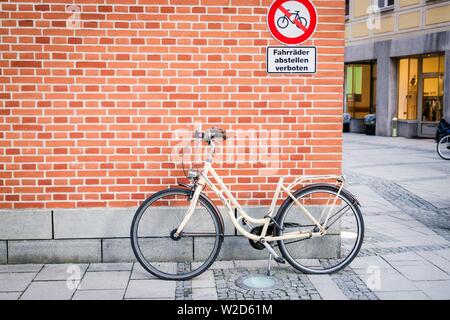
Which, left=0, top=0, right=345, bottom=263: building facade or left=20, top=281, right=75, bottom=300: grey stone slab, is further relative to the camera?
left=0, top=0, right=345, bottom=263: building facade

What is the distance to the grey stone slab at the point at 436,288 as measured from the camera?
423 centimetres

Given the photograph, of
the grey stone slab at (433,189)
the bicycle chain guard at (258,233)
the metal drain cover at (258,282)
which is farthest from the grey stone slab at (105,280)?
the grey stone slab at (433,189)

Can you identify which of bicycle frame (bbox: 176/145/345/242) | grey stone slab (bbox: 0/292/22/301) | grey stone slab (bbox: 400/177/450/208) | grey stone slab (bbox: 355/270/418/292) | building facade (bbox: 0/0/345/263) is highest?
building facade (bbox: 0/0/345/263)

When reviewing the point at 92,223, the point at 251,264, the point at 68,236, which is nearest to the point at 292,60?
the point at 251,264

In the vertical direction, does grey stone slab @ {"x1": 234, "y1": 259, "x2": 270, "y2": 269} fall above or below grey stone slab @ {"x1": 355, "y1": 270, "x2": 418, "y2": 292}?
above

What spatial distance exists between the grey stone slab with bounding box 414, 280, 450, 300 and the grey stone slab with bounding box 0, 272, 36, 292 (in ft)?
11.2

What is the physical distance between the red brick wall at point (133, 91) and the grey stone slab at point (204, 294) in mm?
1124

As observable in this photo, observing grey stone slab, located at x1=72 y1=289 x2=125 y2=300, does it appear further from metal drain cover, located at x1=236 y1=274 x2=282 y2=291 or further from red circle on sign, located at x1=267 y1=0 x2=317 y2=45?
red circle on sign, located at x1=267 y1=0 x2=317 y2=45

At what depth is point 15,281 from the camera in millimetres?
4551

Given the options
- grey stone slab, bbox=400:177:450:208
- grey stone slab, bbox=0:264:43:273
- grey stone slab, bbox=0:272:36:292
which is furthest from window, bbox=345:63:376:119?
grey stone slab, bbox=0:272:36:292

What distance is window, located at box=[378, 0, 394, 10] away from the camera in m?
21.4

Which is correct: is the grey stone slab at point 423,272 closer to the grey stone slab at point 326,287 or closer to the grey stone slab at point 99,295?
the grey stone slab at point 326,287

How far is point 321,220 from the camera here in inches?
196
